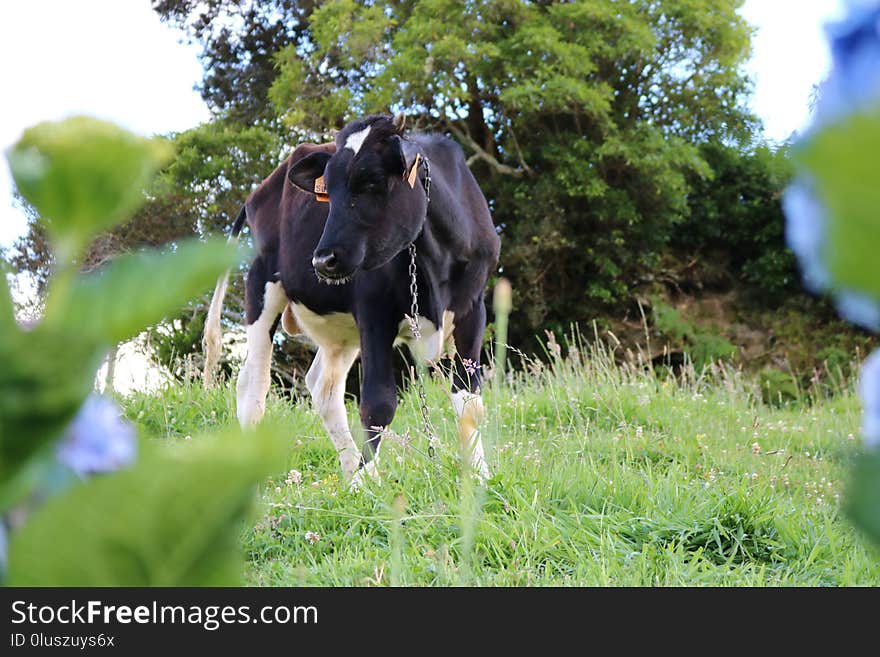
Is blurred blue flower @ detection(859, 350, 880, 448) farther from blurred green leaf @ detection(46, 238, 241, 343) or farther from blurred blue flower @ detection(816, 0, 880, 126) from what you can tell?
blurred green leaf @ detection(46, 238, 241, 343)

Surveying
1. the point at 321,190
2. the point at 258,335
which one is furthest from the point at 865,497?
the point at 258,335

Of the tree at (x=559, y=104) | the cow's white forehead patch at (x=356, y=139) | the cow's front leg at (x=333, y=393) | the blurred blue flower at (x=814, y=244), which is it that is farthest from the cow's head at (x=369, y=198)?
the tree at (x=559, y=104)

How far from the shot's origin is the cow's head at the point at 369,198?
11.3ft

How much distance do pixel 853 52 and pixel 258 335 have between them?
4655 millimetres

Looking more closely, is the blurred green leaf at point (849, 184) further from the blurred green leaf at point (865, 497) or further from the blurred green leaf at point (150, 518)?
the blurred green leaf at point (150, 518)

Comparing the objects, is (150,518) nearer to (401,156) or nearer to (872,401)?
(872,401)

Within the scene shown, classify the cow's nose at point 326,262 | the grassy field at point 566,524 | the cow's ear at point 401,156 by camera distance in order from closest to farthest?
1. the grassy field at point 566,524
2. the cow's nose at point 326,262
3. the cow's ear at point 401,156

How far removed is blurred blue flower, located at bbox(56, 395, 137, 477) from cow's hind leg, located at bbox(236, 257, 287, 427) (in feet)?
14.3

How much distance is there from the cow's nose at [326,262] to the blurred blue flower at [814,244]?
3.06m

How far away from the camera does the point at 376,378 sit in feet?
12.8

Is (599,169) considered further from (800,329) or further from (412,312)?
(412,312)

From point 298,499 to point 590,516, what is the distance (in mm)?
1149

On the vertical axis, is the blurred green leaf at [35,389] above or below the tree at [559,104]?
below
